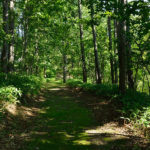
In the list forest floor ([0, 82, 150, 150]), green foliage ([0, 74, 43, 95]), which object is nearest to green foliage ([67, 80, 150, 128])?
forest floor ([0, 82, 150, 150])

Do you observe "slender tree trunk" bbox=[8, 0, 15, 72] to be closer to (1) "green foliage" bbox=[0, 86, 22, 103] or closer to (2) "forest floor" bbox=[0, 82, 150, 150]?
(1) "green foliage" bbox=[0, 86, 22, 103]

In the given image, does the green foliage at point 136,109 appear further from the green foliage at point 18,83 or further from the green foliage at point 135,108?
the green foliage at point 18,83

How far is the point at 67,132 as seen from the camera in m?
5.73

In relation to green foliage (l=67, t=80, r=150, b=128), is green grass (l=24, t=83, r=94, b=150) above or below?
below

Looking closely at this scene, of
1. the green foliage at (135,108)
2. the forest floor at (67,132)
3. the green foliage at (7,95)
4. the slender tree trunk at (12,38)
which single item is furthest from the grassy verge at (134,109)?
the slender tree trunk at (12,38)

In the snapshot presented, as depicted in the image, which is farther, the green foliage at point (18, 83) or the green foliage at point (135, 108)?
the green foliage at point (18, 83)

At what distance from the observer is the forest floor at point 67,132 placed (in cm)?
464

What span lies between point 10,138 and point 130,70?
8263mm

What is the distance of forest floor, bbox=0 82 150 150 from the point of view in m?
4.64

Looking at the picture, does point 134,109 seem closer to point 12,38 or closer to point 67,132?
point 67,132

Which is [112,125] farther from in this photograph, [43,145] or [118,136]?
[43,145]

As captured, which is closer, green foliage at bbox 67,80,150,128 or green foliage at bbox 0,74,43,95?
green foliage at bbox 67,80,150,128

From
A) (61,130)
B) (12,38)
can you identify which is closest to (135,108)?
(61,130)

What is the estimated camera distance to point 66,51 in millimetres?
22828
